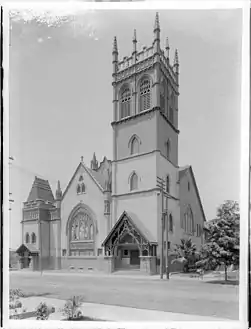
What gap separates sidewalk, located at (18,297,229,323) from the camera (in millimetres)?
1695

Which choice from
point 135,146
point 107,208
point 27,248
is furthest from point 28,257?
point 135,146

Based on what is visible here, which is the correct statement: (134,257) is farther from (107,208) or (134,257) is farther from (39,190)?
(39,190)

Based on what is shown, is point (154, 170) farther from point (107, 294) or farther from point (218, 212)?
point (107, 294)

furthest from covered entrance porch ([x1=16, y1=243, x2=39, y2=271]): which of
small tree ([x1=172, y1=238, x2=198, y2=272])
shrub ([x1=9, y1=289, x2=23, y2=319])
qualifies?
small tree ([x1=172, y1=238, x2=198, y2=272])

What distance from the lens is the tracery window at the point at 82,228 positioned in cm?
182

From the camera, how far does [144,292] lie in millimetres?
1722

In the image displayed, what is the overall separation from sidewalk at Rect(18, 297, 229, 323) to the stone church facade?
165 millimetres

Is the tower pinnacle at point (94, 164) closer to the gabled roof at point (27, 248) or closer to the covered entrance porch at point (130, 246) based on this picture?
the covered entrance porch at point (130, 246)

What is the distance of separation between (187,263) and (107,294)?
381 mm

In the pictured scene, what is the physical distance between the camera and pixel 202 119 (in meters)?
1.72

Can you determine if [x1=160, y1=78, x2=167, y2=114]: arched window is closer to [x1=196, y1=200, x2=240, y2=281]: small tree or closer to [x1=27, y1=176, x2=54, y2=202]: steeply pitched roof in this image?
[x1=196, y1=200, x2=240, y2=281]: small tree

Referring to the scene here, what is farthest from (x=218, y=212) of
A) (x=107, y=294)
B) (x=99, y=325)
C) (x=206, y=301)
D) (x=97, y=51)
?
(x=97, y=51)

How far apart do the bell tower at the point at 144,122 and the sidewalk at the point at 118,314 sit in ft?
1.19

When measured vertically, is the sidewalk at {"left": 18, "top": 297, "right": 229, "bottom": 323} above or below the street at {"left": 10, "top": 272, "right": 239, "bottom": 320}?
below
